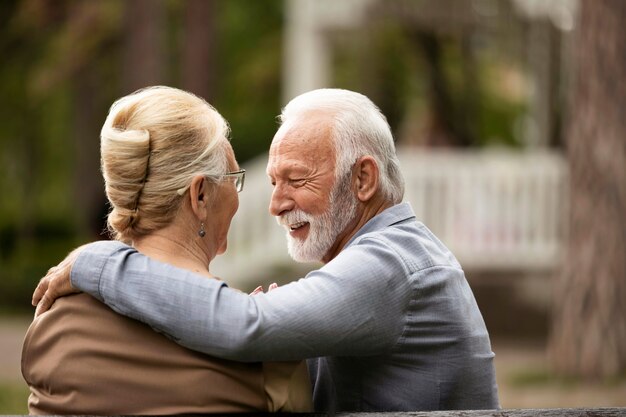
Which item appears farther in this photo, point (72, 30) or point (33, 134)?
point (33, 134)

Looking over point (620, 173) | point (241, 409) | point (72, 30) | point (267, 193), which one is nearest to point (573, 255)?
point (620, 173)

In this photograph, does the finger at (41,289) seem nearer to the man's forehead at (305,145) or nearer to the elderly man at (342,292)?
the elderly man at (342,292)

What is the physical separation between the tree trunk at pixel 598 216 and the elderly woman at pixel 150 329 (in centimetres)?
765

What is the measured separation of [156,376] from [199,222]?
39cm

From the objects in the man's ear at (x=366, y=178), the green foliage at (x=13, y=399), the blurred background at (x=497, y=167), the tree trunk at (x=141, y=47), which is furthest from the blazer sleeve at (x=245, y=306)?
the tree trunk at (x=141, y=47)

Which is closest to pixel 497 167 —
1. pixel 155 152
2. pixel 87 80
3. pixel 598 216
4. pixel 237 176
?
pixel 598 216

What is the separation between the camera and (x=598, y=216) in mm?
10023

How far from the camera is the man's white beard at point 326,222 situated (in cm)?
305

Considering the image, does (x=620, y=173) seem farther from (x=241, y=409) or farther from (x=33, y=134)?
(x=33, y=134)

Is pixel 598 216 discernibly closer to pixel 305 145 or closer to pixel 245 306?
pixel 305 145

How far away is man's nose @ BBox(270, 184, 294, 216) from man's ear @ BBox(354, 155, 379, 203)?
0.20m

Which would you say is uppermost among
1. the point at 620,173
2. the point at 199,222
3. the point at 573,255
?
the point at 199,222

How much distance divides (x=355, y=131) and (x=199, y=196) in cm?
55

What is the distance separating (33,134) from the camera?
104 ft
